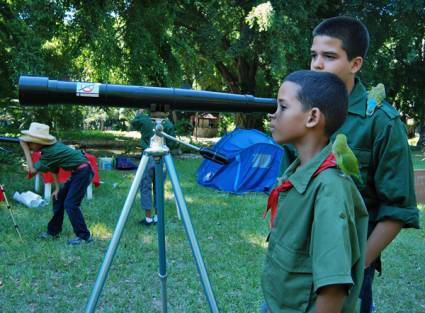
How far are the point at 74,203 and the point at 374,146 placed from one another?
4.25m

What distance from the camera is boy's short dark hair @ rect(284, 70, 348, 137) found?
4.51 ft

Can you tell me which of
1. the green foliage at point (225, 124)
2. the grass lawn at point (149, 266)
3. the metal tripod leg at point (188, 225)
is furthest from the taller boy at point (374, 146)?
the green foliage at point (225, 124)

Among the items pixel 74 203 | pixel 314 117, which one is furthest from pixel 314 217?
pixel 74 203

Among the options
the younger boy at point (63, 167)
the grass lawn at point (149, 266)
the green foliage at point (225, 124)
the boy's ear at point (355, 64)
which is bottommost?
the green foliage at point (225, 124)

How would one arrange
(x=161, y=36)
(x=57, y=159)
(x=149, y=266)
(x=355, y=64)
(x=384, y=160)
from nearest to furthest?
(x=384, y=160) < (x=355, y=64) < (x=149, y=266) < (x=57, y=159) < (x=161, y=36)

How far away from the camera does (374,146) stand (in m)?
1.63

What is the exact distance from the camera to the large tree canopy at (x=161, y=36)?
940cm

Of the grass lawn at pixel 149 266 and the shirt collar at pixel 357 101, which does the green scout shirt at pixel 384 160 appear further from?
the grass lawn at pixel 149 266

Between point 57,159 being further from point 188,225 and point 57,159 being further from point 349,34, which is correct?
point 349,34

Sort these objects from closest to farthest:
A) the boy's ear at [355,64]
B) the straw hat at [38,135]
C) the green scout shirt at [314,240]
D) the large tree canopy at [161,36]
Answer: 1. the green scout shirt at [314,240]
2. the boy's ear at [355,64]
3. the straw hat at [38,135]
4. the large tree canopy at [161,36]

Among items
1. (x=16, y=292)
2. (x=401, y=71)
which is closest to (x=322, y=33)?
(x=16, y=292)

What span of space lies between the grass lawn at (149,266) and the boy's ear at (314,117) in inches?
102

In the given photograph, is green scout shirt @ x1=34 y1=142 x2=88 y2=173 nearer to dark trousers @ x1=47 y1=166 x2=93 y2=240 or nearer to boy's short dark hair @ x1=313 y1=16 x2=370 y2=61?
dark trousers @ x1=47 y1=166 x2=93 y2=240

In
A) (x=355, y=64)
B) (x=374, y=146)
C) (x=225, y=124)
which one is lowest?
(x=225, y=124)
